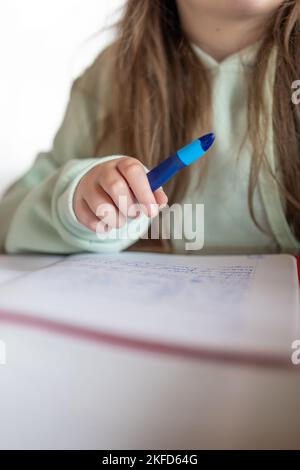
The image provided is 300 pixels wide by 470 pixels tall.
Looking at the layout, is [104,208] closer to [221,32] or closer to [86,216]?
[86,216]

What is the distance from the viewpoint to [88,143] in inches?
18.3

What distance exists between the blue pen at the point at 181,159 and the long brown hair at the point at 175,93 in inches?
5.4

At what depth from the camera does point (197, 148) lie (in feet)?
0.78

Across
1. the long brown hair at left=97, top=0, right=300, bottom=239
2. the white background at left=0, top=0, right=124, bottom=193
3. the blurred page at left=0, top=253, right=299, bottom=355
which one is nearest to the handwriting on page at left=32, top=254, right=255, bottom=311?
the blurred page at left=0, top=253, right=299, bottom=355

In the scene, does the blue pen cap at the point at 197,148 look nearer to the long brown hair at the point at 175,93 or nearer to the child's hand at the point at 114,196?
the child's hand at the point at 114,196

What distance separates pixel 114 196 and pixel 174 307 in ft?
0.34

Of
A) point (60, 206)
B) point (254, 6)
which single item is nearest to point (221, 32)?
point (254, 6)

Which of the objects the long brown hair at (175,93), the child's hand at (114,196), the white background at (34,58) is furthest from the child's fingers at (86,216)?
the white background at (34,58)

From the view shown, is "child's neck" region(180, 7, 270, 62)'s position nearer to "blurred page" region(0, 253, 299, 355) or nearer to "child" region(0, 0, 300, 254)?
"child" region(0, 0, 300, 254)

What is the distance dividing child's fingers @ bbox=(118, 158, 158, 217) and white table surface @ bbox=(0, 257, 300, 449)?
0.35 feet

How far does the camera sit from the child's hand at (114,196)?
26 centimetres

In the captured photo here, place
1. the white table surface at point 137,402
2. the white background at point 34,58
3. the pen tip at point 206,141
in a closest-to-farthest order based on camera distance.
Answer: the white table surface at point 137,402
the pen tip at point 206,141
the white background at point 34,58
